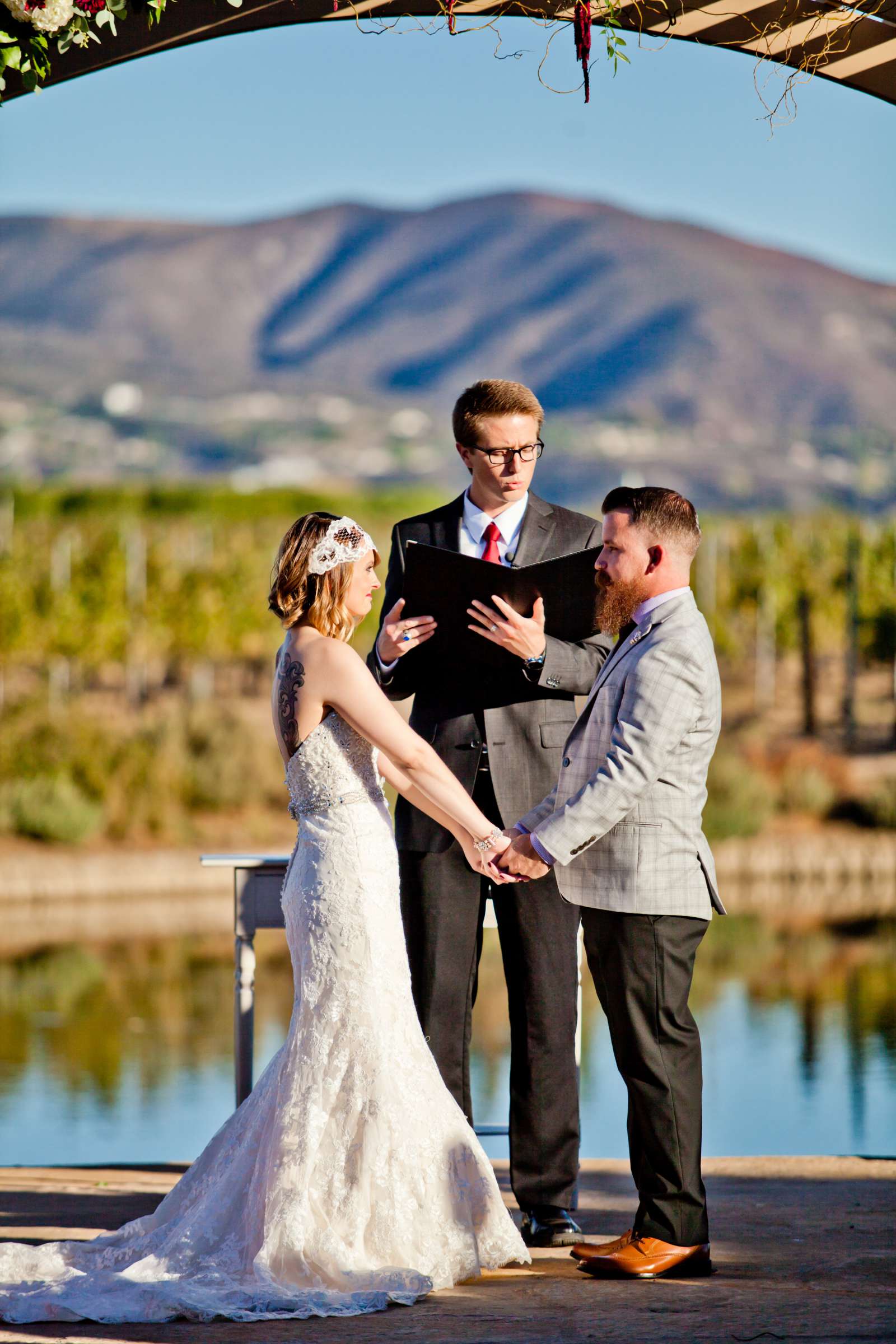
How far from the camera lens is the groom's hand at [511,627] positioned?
3477 millimetres

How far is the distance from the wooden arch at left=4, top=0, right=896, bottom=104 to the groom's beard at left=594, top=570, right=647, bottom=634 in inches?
53.9

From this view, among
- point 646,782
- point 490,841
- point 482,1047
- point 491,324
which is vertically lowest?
point 482,1047

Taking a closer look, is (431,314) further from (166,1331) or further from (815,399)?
(166,1331)

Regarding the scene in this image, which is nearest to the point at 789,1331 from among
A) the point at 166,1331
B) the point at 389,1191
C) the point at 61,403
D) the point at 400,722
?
the point at 389,1191

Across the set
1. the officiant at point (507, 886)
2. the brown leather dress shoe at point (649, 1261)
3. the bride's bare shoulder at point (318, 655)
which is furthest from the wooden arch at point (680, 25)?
the brown leather dress shoe at point (649, 1261)

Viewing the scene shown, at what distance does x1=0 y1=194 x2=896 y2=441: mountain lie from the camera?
140750 millimetres

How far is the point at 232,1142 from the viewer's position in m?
3.29

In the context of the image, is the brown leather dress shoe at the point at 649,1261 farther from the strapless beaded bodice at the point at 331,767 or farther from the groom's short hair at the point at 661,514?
the groom's short hair at the point at 661,514

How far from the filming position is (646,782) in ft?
10.1

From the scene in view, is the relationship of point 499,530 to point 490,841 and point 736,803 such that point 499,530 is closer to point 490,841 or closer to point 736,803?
point 490,841

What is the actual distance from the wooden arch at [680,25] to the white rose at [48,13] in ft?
1.63

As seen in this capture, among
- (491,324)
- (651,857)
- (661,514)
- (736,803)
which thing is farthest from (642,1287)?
(491,324)

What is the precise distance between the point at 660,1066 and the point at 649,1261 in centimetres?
39

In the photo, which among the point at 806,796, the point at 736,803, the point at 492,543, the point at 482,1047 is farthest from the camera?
the point at 806,796
